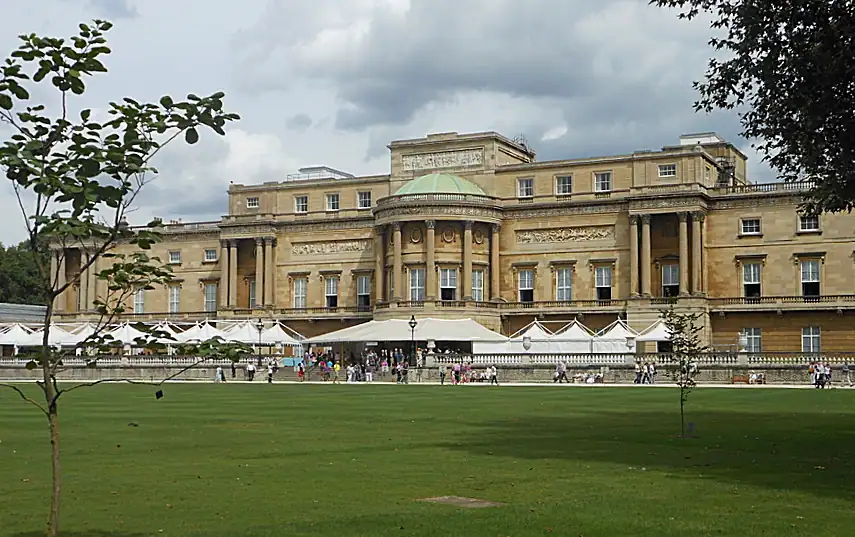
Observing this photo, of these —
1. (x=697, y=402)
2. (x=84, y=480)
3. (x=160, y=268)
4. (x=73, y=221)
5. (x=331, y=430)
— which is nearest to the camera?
(x=73, y=221)

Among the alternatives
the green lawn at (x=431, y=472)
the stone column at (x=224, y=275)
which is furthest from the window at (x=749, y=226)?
the green lawn at (x=431, y=472)

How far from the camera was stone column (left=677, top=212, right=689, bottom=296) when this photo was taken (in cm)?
8025

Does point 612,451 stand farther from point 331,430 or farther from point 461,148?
point 461,148

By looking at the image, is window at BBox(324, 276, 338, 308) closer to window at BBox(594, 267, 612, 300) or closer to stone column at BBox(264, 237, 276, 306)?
stone column at BBox(264, 237, 276, 306)

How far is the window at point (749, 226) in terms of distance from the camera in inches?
3164

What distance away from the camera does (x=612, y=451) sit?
74.8 ft

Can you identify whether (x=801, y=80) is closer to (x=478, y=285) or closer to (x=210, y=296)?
(x=478, y=285)

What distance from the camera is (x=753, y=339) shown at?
3155 inches

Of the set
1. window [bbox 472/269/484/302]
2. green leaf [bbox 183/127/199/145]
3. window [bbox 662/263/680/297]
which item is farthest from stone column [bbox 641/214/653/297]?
green leaf [bbox 183/127/199/145]

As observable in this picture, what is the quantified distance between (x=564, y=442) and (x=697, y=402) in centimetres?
1749

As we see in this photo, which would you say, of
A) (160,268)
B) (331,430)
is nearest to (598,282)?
(331,430)

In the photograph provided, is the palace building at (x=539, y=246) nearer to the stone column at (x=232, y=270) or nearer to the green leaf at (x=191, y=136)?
the stone column at (x=232, y=270)

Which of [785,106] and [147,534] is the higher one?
[785,106]

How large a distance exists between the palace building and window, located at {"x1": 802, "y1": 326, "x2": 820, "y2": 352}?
9cm
